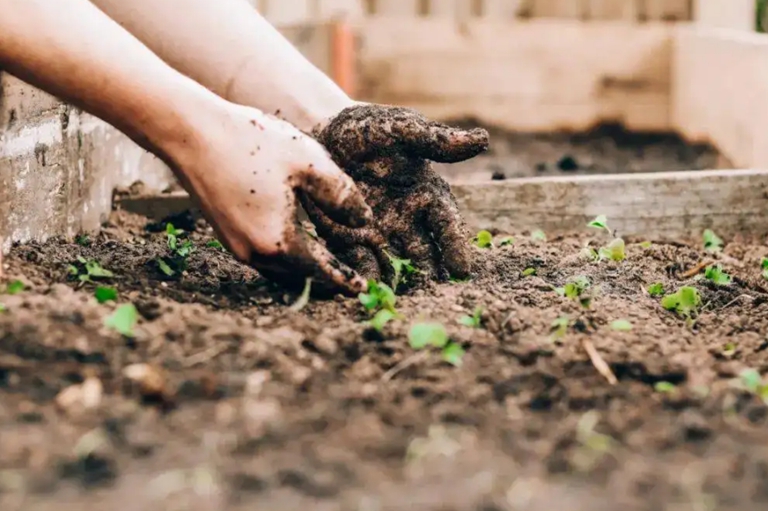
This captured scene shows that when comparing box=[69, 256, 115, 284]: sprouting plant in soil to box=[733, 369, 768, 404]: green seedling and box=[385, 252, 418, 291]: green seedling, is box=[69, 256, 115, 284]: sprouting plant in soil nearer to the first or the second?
box=[385, 252, 418, 291]: green seedling

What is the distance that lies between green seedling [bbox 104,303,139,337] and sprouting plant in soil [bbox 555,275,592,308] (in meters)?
0.70

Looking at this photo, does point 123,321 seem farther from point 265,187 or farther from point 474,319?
point 474,319

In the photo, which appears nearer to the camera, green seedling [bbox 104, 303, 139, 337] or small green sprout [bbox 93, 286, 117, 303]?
green seedling [bbox 104, 303, 139, 337]

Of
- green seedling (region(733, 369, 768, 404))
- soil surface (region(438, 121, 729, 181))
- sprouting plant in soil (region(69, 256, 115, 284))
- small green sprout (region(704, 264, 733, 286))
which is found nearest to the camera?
green seedling (region(733, 369, 768, 404))

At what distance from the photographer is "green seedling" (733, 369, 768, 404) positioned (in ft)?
3.81

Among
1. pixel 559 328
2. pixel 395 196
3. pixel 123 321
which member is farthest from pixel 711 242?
pixel 123 321

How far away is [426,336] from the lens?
1.23 metres

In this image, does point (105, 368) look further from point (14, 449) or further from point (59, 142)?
point (59, 142)

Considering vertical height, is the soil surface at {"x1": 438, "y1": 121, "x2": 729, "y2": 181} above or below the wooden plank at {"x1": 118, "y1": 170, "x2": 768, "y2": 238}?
below

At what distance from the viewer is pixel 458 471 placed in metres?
0.95

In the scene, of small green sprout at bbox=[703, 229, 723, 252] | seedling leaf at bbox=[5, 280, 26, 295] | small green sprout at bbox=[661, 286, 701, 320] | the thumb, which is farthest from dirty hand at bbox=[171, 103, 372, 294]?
small green sprout at bbox=[703, 229, 723, 252]

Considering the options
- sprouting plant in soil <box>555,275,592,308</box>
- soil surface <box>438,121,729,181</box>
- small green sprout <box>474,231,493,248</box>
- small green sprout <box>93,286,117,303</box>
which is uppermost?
small green sprout <box>93,286,117,303</box>

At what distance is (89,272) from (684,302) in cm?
97

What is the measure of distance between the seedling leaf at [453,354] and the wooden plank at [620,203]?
1.16 metres
